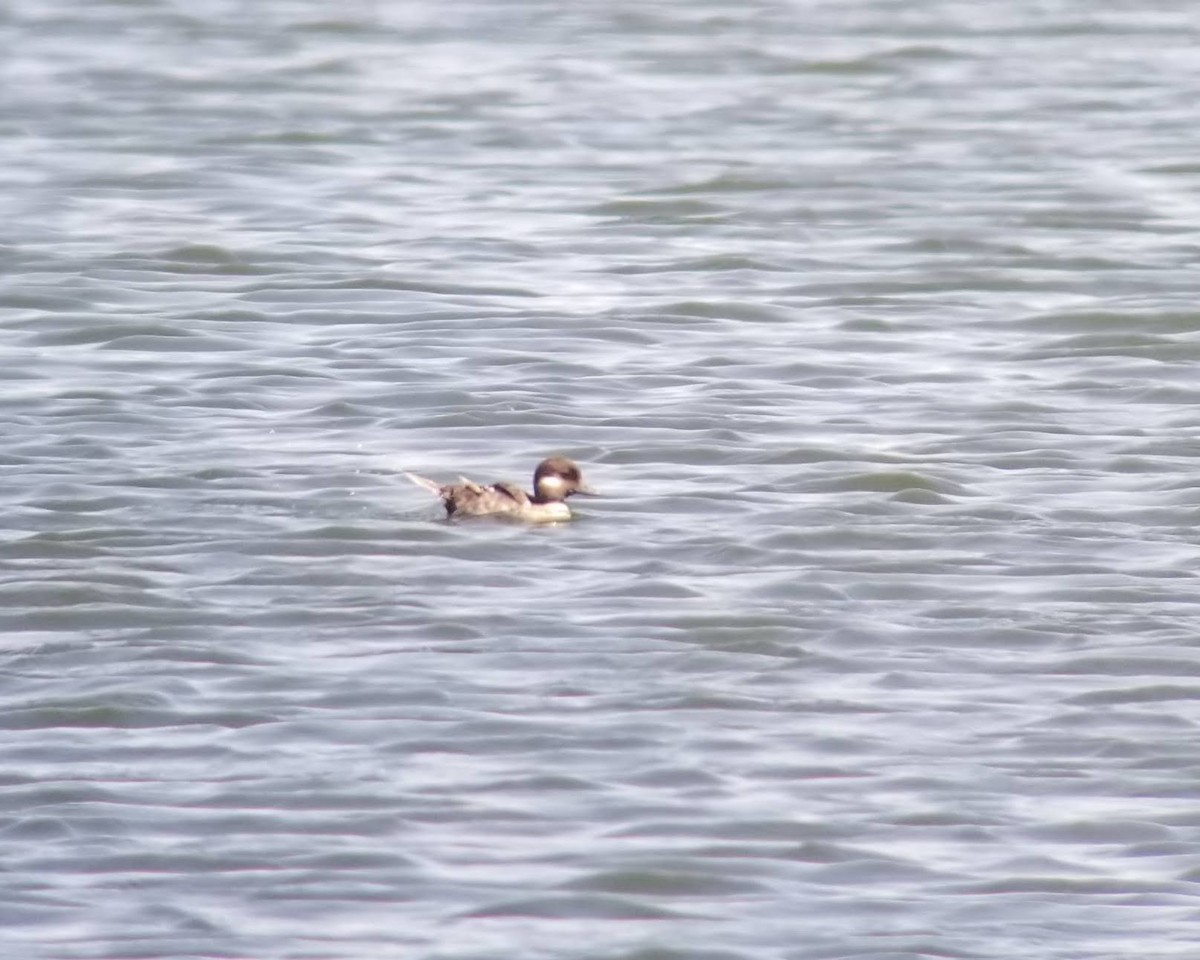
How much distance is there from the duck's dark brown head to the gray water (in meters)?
0.20

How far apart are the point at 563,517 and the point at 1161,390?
11.8ft

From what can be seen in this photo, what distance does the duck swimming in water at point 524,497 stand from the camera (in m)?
9.98

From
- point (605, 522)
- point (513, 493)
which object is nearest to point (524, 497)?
point (513, 493)

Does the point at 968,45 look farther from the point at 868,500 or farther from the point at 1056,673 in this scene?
the point at 1056,673

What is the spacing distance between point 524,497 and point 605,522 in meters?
0.43

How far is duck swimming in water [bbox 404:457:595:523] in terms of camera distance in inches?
393

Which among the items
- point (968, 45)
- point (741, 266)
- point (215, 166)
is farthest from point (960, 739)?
point (968, 45)

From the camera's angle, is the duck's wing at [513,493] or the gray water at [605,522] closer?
the gray water at [605,522]

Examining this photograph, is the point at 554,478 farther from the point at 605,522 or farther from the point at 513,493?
the point at 605,522

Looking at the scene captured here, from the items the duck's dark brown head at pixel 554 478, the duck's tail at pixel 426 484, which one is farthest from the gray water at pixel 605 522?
the duck's dark brown head at pixel 554 478

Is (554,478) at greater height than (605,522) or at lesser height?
greater

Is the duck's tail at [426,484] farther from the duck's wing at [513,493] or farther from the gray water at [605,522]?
the duck's wing at [513,493]

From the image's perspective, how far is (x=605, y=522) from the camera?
10344 mm

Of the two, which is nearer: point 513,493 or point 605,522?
point 513,493
